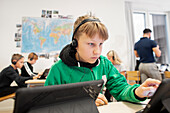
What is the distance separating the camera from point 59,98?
0.38m

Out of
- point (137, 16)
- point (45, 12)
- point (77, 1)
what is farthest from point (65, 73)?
point (137, 16)

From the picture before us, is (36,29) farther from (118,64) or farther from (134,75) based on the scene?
(134,75)

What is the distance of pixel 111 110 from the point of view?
25.3 inches

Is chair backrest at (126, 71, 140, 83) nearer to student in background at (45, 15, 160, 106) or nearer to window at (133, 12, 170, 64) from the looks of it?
student in background at (45, 15, 160, 106)

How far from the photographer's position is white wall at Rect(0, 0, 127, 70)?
323 cm

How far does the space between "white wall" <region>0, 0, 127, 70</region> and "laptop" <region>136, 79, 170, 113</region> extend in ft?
10.6

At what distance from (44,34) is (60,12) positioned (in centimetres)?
84

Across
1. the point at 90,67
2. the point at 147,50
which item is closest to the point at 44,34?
the point at 147,50

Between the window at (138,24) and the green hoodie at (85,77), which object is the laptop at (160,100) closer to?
the green hoodie at (85,77)

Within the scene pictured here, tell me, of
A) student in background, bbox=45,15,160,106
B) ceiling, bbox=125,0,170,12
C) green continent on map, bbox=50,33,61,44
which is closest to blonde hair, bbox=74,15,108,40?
student in background, bbox=45,15,160,106

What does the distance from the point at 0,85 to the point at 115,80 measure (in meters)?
2.43

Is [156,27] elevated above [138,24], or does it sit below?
below

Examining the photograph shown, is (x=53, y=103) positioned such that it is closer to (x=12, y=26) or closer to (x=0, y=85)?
(x=0, y=85)

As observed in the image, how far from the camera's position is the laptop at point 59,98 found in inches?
12.9
